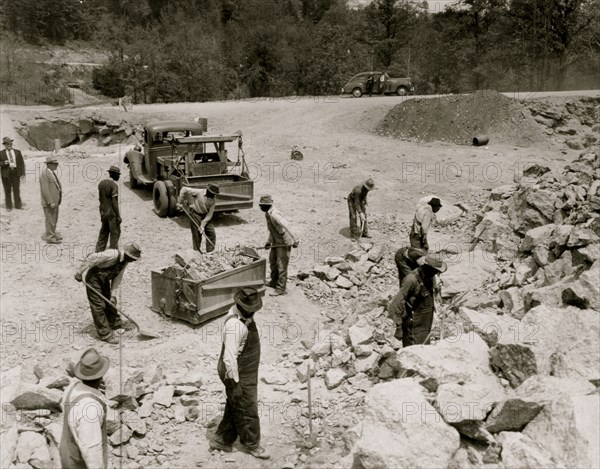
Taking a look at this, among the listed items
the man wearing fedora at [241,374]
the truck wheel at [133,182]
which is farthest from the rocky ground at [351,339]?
the truck wheel at [133,182]

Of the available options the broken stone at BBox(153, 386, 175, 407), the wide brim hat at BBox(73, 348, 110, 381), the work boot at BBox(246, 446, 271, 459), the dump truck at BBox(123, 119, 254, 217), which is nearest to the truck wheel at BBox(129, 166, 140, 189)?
the dump truck at BBox(123, 119, 254, 217)

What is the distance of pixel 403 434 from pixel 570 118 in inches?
778

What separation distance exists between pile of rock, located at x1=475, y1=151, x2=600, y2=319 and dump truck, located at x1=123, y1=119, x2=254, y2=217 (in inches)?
198

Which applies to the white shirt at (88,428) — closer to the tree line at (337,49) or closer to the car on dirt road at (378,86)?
the car on dirt road at (378,86)

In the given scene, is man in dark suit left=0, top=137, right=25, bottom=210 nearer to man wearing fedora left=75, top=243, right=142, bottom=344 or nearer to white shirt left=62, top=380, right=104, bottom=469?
man wearing fedora left=75, top=243, right=142, bottom=344

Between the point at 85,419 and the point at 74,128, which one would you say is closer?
the point at 85,419

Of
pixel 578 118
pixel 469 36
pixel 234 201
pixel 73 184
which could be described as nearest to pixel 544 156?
pixel 578 118

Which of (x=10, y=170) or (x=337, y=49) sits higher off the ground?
(x=337, y=49)

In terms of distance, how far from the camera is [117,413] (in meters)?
5.89

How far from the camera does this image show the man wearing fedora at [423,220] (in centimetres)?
902

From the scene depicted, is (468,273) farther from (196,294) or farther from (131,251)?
(131,251)

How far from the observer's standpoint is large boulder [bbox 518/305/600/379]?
5.23 metres

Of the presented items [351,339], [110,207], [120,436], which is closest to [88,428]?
[120,436]

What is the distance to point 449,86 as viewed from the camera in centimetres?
3519
